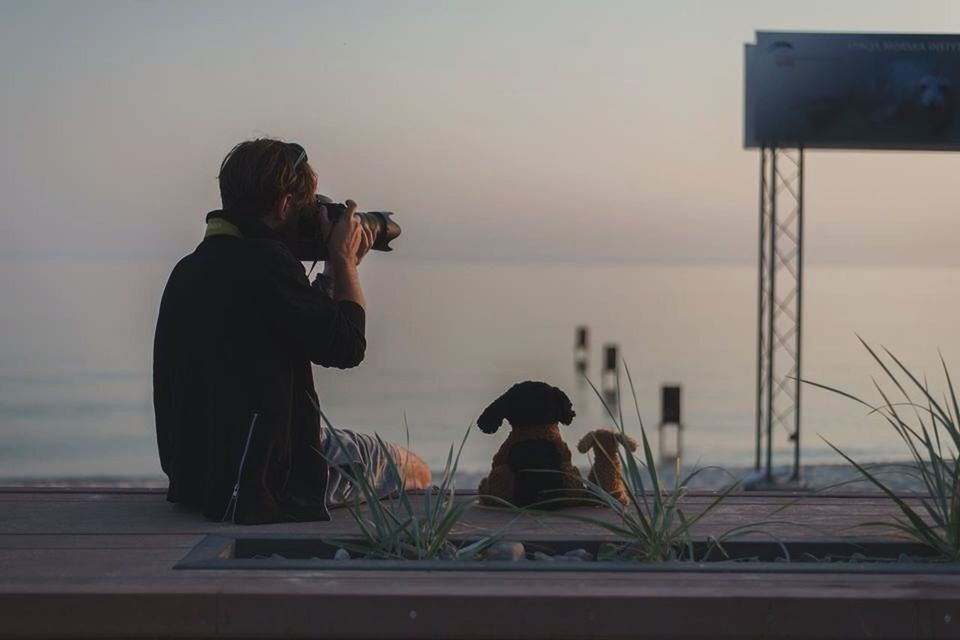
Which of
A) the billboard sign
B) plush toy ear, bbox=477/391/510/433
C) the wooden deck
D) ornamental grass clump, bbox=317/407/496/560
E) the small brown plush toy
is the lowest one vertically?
the wooden deck

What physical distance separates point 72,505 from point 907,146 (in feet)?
19.0

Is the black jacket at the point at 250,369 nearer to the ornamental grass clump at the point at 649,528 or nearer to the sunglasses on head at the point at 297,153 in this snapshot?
the sunglasses on head at the point at 297,153

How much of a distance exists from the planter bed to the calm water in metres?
10.2

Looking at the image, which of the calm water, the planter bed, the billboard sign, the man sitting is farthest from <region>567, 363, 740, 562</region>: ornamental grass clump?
the calm water

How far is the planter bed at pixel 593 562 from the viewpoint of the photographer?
2.73 meters

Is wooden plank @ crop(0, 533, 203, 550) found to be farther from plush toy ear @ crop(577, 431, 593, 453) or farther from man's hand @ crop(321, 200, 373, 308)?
plush toy ear @ crop(577, 431, 593, 453)

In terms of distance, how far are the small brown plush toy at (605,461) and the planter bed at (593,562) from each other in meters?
0.72

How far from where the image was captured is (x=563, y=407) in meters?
3.79

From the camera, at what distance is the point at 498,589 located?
8.11ft

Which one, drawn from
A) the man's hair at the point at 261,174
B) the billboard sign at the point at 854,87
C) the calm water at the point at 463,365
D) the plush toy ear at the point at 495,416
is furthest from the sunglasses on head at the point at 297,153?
the calm water at the point at 463,365

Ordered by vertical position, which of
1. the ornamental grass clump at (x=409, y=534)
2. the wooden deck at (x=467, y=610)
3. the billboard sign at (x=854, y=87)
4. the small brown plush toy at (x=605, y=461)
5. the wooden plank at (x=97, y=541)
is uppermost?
the billboard sign at (x=854, y=87)

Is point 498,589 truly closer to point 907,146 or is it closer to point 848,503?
point 848,503

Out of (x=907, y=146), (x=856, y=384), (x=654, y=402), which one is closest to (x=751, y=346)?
(x=856, y=384)

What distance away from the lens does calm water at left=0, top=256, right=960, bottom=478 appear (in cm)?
1691
